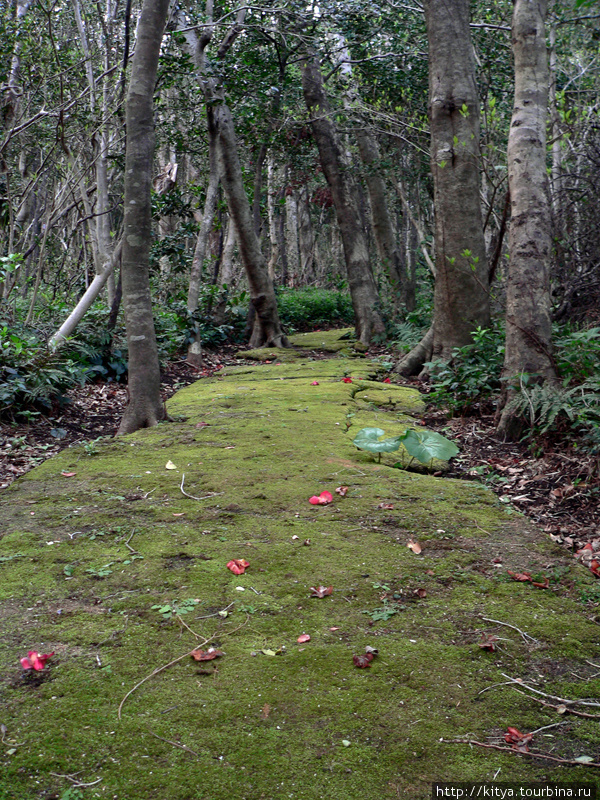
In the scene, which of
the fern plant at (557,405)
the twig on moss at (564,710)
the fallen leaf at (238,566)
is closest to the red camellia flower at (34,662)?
the fallen leaf at (238,566)

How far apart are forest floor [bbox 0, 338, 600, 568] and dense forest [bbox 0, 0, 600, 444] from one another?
0.66ft

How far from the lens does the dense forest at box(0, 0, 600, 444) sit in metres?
5.14

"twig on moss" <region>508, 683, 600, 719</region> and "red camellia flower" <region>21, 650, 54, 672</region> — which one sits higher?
"red camellia flower" <region>21, 650, 54, 672</region>

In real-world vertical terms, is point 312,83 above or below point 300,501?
above

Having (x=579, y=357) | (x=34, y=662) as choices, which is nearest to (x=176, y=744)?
(x=34, y=662)

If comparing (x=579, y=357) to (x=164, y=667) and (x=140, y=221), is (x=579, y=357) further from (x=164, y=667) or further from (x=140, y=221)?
(x=164, y=667)

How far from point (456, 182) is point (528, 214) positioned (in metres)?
2.09

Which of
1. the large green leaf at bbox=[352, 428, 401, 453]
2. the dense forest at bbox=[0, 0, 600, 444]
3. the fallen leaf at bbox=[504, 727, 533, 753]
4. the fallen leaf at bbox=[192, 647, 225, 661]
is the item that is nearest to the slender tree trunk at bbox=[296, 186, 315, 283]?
the dense forest at bbox=[0, 0, 600, 444]

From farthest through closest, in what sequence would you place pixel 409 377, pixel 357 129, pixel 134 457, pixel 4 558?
pixel 357 129 → pixel 409 377 → pixel 134 457 → pixel 4 558

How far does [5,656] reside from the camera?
7.02 ft

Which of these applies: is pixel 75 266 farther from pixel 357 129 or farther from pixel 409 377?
pixel 409 377

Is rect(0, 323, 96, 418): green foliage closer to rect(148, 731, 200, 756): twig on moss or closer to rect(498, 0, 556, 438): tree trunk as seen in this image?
rect(498, 0, 556, 438): tree trunk

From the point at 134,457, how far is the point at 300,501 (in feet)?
5.18

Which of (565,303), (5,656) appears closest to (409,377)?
(565,303)
